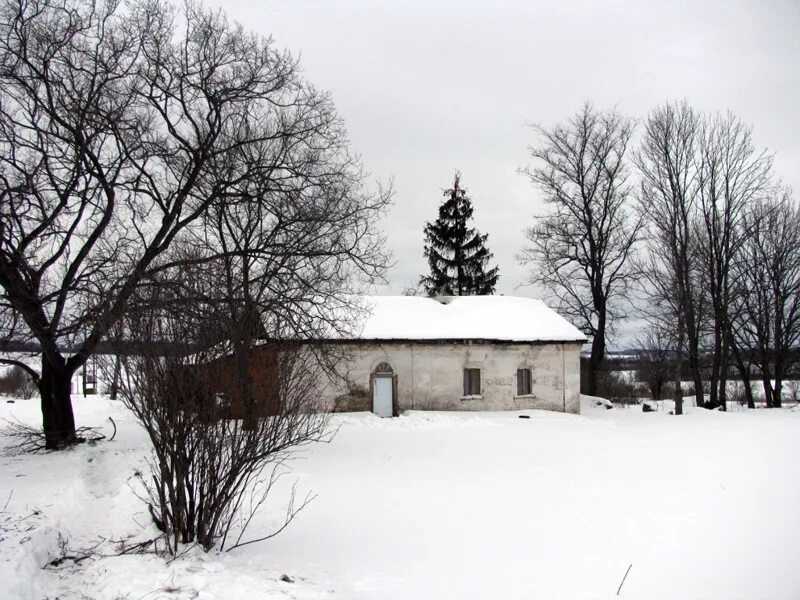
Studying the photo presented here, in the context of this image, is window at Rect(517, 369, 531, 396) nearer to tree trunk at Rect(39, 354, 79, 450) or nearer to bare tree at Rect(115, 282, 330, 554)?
tree trunk at Rect(39, 354, 79, 450)

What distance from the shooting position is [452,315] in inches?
978

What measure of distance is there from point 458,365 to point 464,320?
2314mm

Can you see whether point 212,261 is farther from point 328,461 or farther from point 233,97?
point 328,461

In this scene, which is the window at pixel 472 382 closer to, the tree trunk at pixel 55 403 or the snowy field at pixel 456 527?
the snowy field at pixel 456 527

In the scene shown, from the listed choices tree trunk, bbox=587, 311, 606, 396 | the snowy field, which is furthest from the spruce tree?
the snowy field

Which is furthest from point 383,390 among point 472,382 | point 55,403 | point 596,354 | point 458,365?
point 596,354

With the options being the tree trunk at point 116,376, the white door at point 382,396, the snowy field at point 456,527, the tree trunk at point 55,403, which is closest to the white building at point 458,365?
the white door at point 382,396

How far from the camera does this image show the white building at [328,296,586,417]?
882 inches

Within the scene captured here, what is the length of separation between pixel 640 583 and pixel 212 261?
440 inches

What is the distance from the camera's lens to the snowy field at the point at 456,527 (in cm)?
629

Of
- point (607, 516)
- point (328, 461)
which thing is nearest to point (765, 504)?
point (607, 516)

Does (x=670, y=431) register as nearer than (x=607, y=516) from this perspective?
No

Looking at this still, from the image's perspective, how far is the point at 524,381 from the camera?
23578 millimetres

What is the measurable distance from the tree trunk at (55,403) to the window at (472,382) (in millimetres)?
13928
